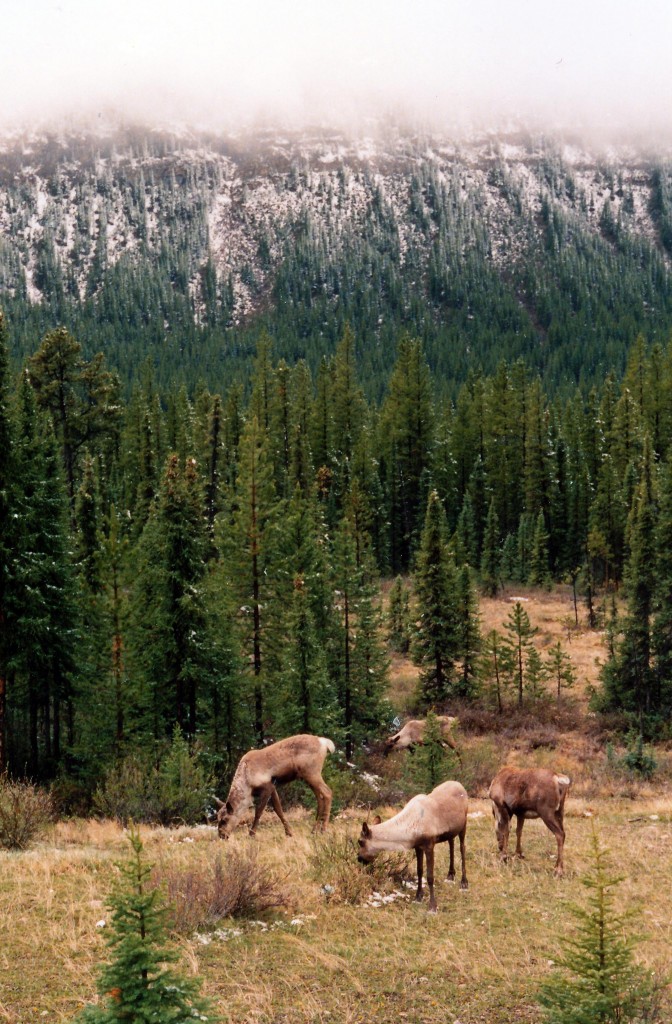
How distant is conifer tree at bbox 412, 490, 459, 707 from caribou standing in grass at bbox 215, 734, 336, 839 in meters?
26.5

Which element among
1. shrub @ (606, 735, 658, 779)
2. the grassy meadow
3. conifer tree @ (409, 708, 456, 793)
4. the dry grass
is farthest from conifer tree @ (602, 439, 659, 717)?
the dry grass

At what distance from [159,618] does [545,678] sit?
20.3 m

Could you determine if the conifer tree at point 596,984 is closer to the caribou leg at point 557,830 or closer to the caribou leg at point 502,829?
the caribou leg at point 557,830

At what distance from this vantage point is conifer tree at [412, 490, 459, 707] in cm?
4031

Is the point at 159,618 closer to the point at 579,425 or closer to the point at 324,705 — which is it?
the point at 324,705

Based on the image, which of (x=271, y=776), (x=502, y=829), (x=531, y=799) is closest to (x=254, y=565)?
(x=271, y=776)

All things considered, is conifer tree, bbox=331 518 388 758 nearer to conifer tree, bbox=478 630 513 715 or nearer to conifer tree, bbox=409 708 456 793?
conifer tree, bbox=478 630 513 715

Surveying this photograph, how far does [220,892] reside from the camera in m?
9.74

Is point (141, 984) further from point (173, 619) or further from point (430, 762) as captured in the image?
point (173, 619)

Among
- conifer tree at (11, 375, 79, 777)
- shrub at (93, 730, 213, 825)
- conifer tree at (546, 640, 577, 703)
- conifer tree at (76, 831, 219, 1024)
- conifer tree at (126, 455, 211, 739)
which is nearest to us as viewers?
conifer tree at (76, 831, 219, 1024)

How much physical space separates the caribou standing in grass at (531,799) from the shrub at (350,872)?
2.00m

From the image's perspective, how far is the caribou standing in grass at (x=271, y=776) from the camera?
1370 centimetres

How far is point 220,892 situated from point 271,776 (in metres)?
4.12

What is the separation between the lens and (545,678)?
38750 millimetres
